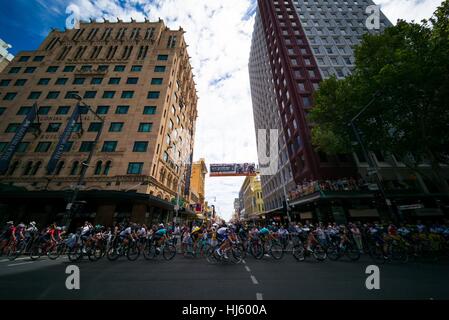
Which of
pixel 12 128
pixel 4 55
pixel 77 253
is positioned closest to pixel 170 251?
pixel 77 253

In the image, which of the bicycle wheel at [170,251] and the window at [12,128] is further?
the window at [12,128]

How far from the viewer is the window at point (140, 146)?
22219 mm

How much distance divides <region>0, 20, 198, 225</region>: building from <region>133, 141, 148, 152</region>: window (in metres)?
0.14

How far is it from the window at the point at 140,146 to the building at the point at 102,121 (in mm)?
136

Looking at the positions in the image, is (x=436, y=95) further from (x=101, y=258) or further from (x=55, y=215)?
(x=55, y=215)

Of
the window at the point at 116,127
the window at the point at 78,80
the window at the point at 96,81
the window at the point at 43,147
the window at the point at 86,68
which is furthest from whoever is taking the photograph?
the window at the point at 86,68

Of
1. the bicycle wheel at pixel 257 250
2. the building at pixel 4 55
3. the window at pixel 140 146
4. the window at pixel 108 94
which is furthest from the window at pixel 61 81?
the bicycle wheel at pixel 257 250

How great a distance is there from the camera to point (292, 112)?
84.4ft

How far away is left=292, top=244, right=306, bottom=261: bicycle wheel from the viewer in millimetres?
9774

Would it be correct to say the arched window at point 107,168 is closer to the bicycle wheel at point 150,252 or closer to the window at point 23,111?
the bicycle wheel at point 150,252

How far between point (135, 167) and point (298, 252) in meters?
20.1

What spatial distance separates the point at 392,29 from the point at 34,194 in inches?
1518

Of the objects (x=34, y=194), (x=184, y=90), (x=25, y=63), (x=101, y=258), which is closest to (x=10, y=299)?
(x=101, y=258)

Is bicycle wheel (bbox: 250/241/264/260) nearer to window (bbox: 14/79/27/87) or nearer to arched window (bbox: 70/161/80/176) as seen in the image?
arched window (bbox: 70/161/80/176)
